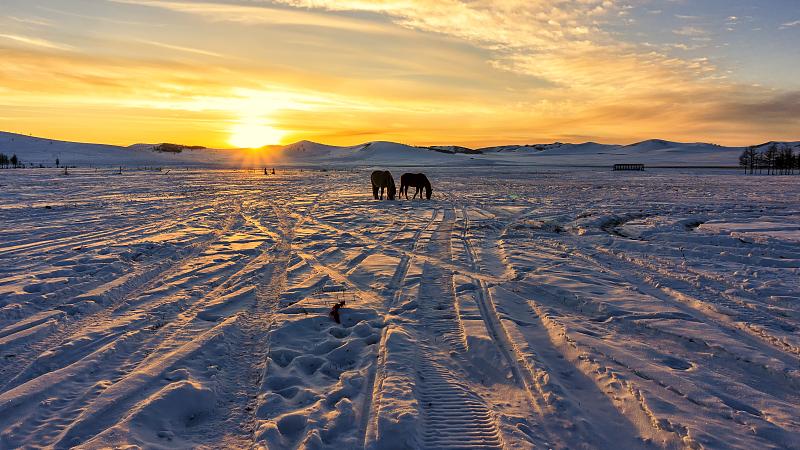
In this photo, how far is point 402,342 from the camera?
15.8ft

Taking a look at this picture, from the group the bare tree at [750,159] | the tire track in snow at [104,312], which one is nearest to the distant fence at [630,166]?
the bare tree at [750,159]

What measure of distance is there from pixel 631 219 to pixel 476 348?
429 inches

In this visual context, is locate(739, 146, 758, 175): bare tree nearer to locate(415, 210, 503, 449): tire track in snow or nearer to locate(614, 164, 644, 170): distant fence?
locate(614, 164, 644, 170): distant fence

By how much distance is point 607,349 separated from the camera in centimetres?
460

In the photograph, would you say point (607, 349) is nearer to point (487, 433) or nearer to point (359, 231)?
point (487, 433)

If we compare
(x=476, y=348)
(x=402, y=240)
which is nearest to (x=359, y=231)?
(x=402, y=240)

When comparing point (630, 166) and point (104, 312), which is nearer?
point (104, 312)

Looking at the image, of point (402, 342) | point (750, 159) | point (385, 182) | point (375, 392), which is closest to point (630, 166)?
point (750, 159)

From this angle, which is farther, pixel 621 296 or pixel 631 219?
pixel 631 219

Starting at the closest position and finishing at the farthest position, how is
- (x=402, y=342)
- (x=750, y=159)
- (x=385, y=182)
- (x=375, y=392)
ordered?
1. (x=375, y=392)
2. (x=402, y=342)
3. (x=385, y=182)
4. (x=750, y=159)

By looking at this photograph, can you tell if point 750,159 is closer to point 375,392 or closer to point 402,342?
point 402,342

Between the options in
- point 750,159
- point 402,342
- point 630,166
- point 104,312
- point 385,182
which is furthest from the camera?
point 630,166

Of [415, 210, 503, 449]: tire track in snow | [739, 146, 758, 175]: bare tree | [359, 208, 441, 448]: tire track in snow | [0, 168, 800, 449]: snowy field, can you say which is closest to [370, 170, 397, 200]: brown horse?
[0, 168, 800, 449]: snowy field

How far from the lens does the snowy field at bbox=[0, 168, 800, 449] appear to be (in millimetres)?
3311
